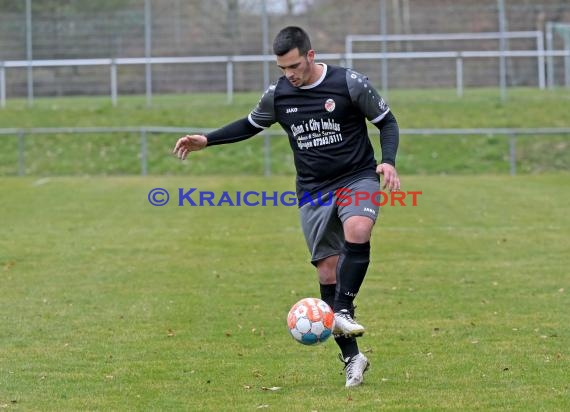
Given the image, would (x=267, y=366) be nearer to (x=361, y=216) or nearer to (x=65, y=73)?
(x=361, y=216)

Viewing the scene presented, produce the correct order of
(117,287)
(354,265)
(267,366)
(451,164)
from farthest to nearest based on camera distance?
(451,164) < (117,287) < (267,366) < (354,265)

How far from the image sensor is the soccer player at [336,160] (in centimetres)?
678

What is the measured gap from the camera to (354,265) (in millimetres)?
6785

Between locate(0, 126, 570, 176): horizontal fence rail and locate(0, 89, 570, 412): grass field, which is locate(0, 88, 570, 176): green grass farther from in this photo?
locate(0, 89, 570, 412): grass field

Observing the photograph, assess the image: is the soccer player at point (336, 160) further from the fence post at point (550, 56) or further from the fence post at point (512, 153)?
the fence post at point (550, 56)

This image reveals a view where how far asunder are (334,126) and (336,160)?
21 cm

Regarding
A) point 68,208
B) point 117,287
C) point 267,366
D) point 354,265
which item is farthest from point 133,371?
point 68,208

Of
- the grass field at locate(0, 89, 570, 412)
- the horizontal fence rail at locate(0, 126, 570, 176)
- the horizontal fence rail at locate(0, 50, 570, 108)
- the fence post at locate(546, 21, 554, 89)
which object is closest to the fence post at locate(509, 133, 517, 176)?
the horizontal fence rail at locate(0, 126, 570, 176)

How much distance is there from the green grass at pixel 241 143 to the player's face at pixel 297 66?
64.1ft

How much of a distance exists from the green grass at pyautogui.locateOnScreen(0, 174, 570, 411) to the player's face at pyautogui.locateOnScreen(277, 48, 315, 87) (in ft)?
6.06

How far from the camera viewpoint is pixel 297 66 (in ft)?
22.4

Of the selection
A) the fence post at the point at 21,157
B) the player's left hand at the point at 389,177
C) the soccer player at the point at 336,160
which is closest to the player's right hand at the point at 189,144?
the soccer player at the point at 336,160

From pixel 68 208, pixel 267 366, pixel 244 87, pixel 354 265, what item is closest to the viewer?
pixel 354 265

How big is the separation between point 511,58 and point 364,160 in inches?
1053
